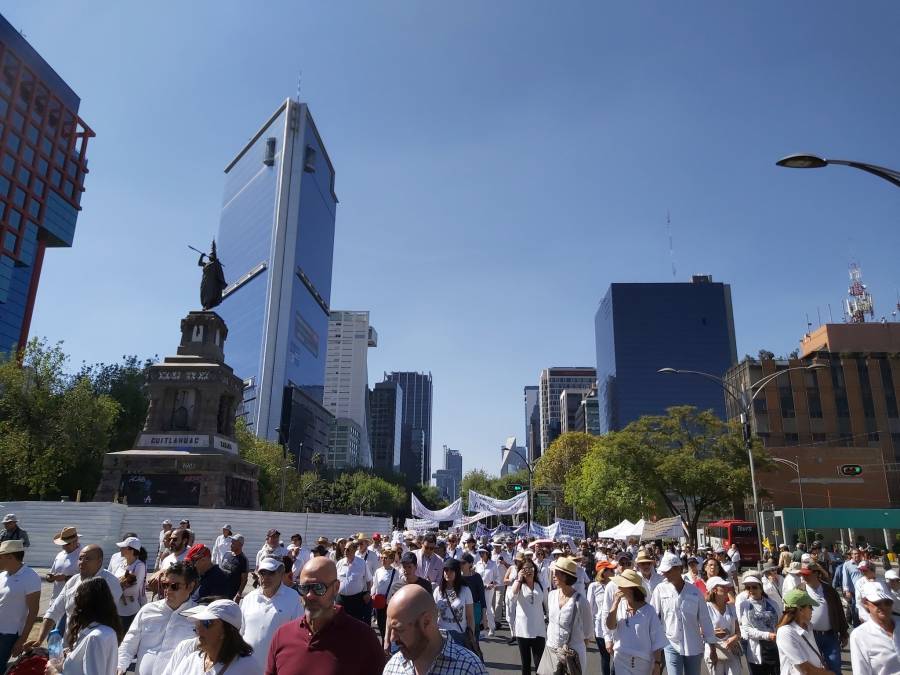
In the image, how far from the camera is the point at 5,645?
6.62 meters

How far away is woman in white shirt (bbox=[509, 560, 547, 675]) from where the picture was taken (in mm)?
8227

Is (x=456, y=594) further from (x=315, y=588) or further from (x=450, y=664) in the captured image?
(x=450, y=664)

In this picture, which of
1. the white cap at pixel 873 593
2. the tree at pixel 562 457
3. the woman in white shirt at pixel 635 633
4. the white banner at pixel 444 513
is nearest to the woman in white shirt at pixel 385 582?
the woman in white shirt at pixel 635 633

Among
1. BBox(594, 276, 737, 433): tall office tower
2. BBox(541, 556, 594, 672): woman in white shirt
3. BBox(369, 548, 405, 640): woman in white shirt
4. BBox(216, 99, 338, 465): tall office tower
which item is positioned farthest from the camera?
BBox(594, 276, 737, 433): tall office tower

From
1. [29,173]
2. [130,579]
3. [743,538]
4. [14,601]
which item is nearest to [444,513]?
[743,538]

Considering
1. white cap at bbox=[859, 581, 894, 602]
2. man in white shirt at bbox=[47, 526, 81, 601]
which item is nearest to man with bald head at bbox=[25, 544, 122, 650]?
man in white shirt at bbox=[47, 526, 81, 601]

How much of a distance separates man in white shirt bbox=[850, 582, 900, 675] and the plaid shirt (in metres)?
4.23

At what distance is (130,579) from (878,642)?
7.93 m

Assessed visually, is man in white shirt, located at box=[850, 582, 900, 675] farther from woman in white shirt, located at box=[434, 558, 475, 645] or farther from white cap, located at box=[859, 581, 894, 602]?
woman in white shirt, located at box=[434, 558, 475, 645]

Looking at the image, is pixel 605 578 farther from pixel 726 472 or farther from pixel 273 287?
pixel 273 287

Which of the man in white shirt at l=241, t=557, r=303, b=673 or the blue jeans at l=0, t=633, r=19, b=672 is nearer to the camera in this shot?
the man in white shirt at l=241, t=557, r=303, b=673

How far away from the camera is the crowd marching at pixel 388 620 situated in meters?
3.75

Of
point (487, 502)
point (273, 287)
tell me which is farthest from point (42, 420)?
point (273, 287)

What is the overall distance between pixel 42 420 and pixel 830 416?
262 feet
